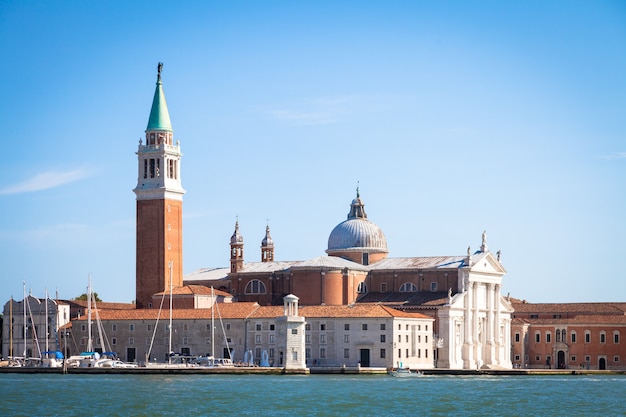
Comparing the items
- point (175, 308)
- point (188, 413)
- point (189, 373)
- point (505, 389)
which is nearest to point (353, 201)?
point (175, 308)

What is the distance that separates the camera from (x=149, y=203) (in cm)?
9512

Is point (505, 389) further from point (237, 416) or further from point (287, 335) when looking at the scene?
point (237, 416)

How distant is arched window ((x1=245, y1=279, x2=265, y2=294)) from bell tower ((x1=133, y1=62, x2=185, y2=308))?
475 cm

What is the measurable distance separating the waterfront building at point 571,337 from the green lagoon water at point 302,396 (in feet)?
53.9

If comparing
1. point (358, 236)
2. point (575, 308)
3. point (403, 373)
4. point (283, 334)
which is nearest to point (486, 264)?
point (358, 236)

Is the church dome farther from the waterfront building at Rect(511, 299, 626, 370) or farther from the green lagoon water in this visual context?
the green lagoon water

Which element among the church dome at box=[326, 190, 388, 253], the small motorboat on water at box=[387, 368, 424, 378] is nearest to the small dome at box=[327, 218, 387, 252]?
the church dome at box=[326, 190, 388, 253]

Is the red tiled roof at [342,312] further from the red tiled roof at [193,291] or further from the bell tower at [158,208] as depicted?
the bell tower at [158,208]

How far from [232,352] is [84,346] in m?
10.2

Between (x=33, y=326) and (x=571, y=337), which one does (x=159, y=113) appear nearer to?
(x=33, y=326)

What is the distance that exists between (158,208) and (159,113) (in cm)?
626

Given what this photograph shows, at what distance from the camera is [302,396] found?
63.8 meters

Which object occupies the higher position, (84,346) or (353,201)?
(353,201)

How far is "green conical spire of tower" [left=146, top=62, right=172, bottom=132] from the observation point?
95750 millimetres
